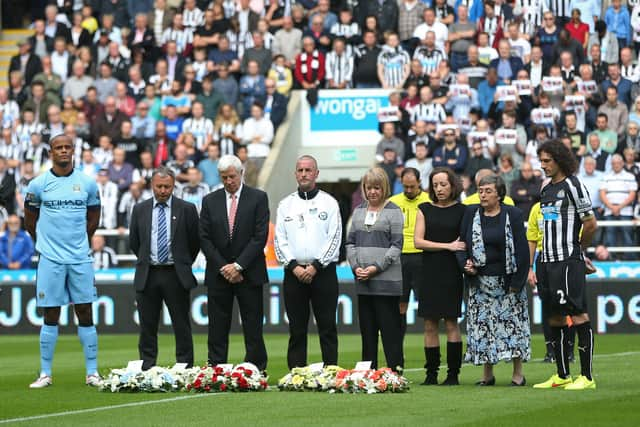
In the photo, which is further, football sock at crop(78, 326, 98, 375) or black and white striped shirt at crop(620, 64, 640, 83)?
black and white striped shirt at crop(620, 64, 640, 83)

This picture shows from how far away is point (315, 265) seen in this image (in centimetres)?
1438

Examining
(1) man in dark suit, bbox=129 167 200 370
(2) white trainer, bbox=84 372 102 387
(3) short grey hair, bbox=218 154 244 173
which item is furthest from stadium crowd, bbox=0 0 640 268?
(2) white trainer, bbox=84 372 102 387

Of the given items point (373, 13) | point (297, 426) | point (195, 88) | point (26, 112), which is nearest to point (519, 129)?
point (373, 13)

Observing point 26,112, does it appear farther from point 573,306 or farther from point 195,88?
point 573,306

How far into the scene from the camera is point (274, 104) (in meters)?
30.0

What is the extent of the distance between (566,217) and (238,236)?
3.28 metres

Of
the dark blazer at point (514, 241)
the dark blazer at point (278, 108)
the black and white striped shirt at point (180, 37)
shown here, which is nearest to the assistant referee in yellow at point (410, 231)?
the dark blazer at point (514, 241)

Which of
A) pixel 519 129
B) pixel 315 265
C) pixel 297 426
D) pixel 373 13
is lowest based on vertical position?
pixel 297 426

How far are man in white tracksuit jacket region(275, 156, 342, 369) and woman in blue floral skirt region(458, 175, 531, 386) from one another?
1.30 m

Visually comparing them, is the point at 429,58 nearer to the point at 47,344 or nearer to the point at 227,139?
the point at 227,139

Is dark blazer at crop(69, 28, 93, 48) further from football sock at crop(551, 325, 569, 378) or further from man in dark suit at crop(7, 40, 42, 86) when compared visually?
football sock at crop(551, 325, 569, 378)

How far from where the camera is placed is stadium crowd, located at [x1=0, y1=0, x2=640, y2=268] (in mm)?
27438

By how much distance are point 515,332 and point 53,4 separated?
79.0 feet

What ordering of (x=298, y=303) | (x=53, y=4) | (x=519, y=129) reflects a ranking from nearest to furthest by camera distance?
(x=298, y=303), (x=519, y=129), (x=53, y=4)
